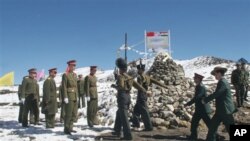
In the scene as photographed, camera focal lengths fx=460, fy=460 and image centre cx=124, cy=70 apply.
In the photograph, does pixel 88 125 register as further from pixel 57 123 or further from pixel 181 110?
pixel 181 110

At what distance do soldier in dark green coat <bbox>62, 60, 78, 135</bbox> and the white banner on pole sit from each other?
10.1 metres

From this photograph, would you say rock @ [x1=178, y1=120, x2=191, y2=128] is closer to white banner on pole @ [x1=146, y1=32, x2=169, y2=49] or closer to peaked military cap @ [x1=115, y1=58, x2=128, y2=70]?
peaked military cap @ [x1=115, y1=58, x2=128, y2=70]

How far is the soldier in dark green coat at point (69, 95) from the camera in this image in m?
14.3

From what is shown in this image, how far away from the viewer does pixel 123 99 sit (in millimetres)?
13258

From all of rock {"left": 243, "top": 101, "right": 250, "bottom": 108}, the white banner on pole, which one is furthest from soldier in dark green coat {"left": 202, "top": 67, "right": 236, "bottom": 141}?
the white banner on pole

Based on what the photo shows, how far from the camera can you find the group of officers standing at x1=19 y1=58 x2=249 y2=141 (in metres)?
11.9

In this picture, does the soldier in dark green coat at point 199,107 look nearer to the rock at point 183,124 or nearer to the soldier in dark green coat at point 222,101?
the soldier in dark green coat at point 222,101

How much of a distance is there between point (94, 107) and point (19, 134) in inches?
119

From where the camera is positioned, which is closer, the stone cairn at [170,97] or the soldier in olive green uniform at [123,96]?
the soldier in olive green uniform at [123,96]

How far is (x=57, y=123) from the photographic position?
1759cm

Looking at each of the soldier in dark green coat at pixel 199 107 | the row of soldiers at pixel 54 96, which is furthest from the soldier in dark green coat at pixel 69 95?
the soldier in dark green coat at pixel 199 107

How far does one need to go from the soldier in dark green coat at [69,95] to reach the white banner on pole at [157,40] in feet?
33.1

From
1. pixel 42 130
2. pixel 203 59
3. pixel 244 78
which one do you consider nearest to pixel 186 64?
pixel 203 59

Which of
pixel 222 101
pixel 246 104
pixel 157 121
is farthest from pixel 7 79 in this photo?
pixel 222 101
